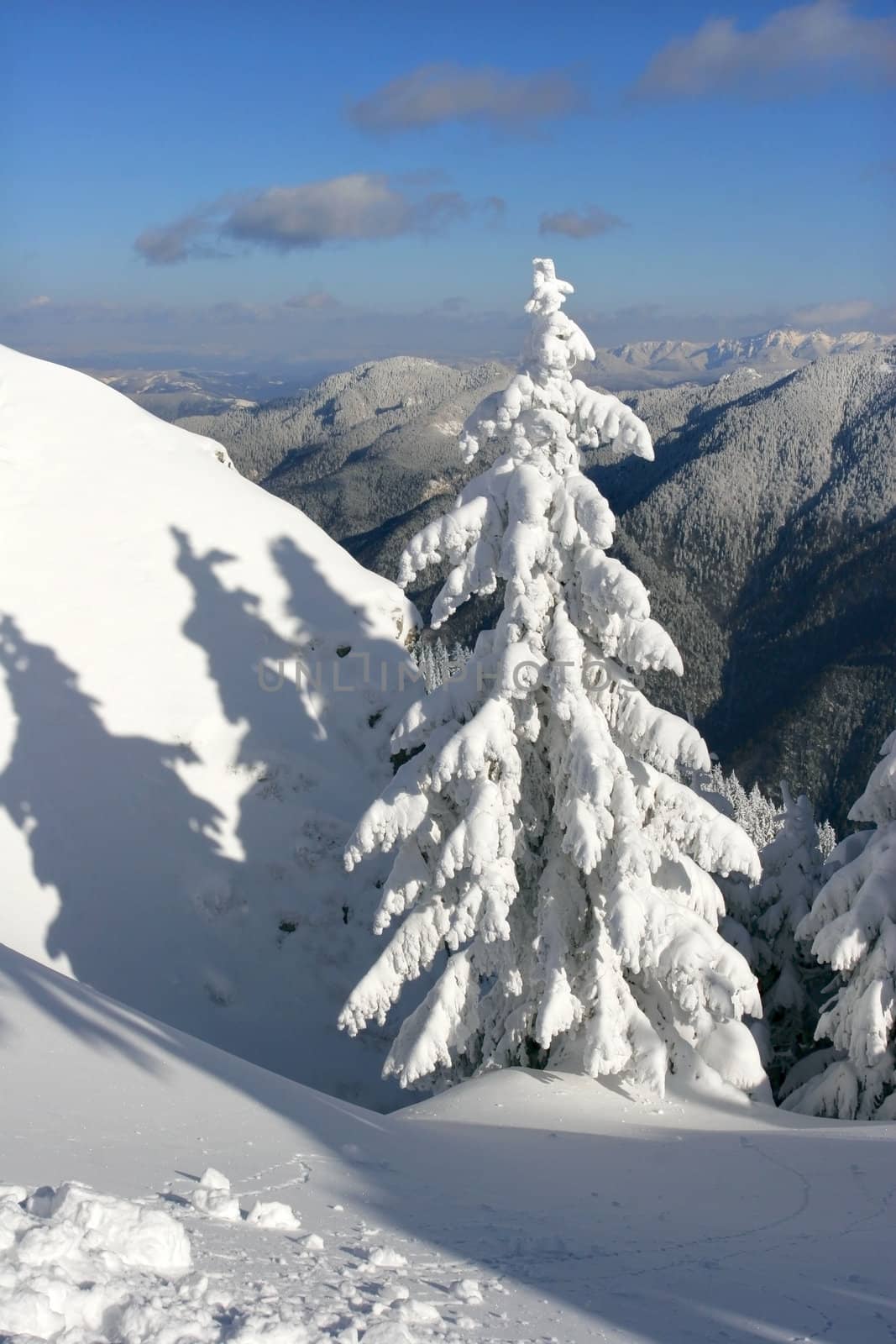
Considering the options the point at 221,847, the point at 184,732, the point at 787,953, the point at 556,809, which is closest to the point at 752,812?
the point at 787,953

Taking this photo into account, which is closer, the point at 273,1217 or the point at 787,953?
the point at 273,1217

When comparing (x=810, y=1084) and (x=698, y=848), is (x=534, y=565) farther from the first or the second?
(x=810, y=1084)

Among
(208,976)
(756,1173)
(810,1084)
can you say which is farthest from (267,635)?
(756,1173)

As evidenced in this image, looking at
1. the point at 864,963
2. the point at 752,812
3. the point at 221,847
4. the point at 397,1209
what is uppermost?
the point at 221,847

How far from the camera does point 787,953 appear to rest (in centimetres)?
1664

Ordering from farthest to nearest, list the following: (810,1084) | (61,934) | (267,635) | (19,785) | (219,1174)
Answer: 1. (267,635)
2. (19,785)
3. (61,934)
4. (810,1084)
5. (219,1174)

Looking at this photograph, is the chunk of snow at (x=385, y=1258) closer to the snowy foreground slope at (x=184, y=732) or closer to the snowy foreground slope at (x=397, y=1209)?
the snowy foreground slope at (x=397, y=1209)

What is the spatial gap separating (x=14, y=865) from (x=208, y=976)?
388 centimetres

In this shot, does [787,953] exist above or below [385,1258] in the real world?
below

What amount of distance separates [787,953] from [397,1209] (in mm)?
11481

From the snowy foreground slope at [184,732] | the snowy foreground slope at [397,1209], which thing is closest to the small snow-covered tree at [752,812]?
the snowy foreground slope at [184,732]

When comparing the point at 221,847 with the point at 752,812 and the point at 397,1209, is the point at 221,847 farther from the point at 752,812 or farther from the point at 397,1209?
the point at 752,812

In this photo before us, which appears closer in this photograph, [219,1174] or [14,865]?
[219,1174]

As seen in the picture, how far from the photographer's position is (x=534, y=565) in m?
12.1
